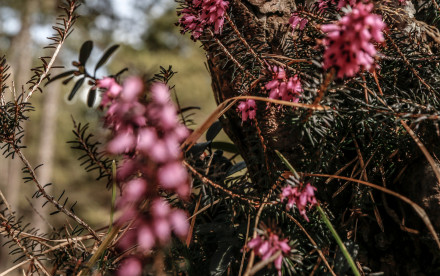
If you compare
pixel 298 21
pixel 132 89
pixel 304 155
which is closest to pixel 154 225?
pixel 132 89

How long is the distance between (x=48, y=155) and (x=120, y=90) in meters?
11.3

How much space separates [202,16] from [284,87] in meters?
0.24

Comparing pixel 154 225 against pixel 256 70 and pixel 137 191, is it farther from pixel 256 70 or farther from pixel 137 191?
pixel 256 70

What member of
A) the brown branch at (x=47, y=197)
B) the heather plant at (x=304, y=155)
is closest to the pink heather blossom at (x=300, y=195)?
the heather plant at (x=304, y=155)

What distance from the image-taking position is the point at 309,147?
0.83 metres

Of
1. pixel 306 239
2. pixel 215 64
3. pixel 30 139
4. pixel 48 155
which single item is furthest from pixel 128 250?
pixel 30 139

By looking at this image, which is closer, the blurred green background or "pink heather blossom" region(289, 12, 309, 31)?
"pink heather blossom" region(289, 12, 309, 31)

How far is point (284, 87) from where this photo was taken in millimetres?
718

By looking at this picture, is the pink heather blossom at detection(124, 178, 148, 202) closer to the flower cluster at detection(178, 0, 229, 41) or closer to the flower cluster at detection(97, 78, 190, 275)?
the flower cluster at detection(97, 78, 190, 275)

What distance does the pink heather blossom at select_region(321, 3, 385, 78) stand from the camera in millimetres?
484

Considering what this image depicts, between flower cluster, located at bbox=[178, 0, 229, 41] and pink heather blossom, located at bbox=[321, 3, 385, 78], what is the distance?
0.32 metres

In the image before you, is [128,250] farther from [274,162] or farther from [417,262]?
[417,262]

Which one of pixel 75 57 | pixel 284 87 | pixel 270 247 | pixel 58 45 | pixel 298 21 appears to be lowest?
pixel 270 247

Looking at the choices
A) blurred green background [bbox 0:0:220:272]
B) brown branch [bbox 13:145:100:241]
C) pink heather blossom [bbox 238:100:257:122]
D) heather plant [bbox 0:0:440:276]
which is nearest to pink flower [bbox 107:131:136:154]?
heather plant [bbox 0:0:440:276]
